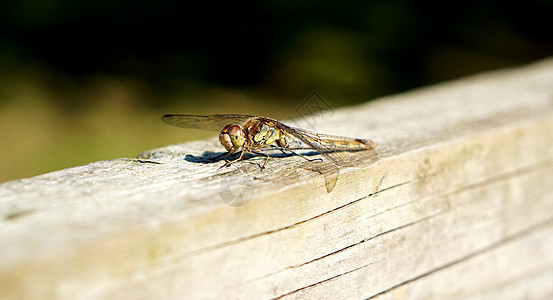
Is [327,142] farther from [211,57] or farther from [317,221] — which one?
[211,57]

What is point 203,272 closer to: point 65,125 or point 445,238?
point 445,238

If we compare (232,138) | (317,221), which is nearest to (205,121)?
(232,138)

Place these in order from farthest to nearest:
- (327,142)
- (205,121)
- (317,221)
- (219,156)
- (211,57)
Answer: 1. (211,57)
2. (205,121)
3. (327,142)
4. (219,156)
5. (317,221)

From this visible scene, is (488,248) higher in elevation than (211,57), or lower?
lower

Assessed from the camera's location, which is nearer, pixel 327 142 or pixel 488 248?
pixel 488 248

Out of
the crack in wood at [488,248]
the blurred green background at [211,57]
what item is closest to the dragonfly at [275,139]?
the crack in wood at [488,248]

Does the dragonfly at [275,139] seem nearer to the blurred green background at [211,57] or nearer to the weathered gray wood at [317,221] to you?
the weathered gray wood at [317,221]

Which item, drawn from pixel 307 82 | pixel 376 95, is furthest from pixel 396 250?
pixel 307 82

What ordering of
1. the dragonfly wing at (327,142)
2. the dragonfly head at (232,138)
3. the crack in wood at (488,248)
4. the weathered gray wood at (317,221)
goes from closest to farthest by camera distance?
1. the weathered gray wood at (317,221)
2. the crack in wood at (488,248)
3. the dragonfly wing at (327,142)
4. the dragonfly head at (232,138)
